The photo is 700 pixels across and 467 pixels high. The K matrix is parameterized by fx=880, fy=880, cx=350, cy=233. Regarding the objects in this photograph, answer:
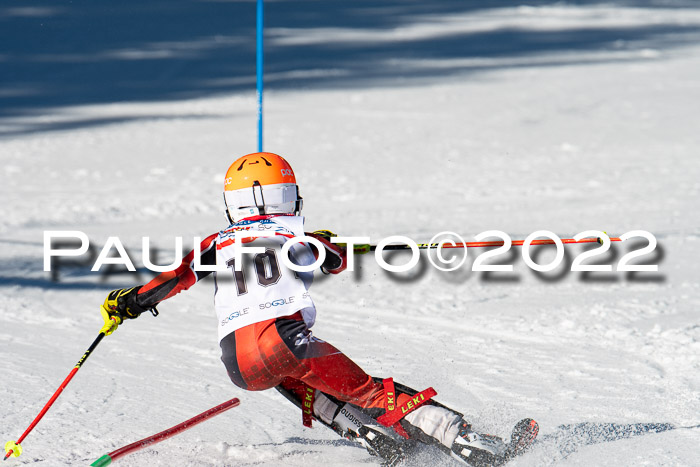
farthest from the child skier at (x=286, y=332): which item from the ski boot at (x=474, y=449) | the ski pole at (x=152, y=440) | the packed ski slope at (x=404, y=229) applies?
the ski pole at (x=152, y=440)

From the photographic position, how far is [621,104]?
12.7 meters

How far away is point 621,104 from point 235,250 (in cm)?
1063

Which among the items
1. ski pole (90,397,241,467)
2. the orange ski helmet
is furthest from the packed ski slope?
the orange ski helmet

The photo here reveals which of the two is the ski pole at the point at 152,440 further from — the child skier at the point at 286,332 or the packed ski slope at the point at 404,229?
the child skier at the point at 286,332

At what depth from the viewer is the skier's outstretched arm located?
3205 millimetres

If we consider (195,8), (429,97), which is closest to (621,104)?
(429,97)

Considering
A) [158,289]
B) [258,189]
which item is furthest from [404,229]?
[158,289]

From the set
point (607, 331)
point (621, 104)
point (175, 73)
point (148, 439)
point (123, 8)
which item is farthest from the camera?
point (123, 8)

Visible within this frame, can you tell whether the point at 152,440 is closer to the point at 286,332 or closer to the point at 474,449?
the point at 286,332

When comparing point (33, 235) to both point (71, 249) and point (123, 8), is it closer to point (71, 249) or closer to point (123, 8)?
point (71, 249)

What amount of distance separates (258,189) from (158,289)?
1.69ft

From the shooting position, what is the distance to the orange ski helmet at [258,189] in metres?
3.27

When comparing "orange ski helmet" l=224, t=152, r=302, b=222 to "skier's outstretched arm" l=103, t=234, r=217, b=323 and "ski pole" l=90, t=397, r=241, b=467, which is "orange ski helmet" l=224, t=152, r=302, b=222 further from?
"ski pole" l=90, t=397, r=241, b=467

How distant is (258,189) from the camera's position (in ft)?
10.7
